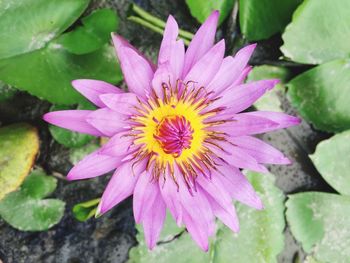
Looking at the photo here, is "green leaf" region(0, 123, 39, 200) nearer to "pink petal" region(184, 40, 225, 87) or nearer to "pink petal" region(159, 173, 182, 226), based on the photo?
"pink petal" region(159, 173, 182, 226)

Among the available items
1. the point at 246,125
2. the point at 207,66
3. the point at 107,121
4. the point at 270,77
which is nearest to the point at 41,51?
the point at 107,121

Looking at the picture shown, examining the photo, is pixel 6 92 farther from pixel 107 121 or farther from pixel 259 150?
pixel 259 150

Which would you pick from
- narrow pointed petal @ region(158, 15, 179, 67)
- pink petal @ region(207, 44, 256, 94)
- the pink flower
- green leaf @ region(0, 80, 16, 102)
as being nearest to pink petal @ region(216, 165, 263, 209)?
the pink flower

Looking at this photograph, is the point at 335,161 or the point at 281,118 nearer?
the point at 281,118

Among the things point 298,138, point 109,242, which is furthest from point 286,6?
point 109,242

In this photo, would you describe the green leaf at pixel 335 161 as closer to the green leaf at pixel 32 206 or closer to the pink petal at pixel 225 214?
the pink petal at pixel 225 214

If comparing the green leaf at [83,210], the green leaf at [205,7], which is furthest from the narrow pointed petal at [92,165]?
the green leaf at [205,7]
